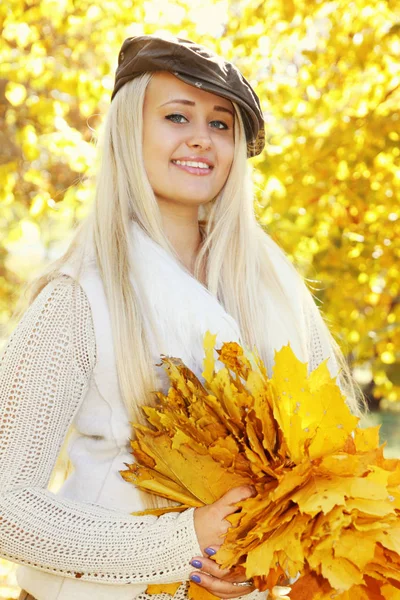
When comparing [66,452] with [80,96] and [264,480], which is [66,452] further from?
[80,96]

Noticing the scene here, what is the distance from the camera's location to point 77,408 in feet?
5.02

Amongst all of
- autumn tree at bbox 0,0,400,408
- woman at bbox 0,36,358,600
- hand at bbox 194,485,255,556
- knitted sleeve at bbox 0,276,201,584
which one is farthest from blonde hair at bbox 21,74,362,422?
autumn tree at bbox 0,0,400,408

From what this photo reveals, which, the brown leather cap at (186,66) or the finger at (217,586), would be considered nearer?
the finger at (217,586)

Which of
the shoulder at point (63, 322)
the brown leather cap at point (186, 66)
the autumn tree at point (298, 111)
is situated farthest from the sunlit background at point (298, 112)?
the shoulder at point (63, 322)

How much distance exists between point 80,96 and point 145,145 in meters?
1.72

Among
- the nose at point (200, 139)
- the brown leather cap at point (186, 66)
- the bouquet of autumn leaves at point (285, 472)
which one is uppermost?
the brown leather cap at point (186, 66)

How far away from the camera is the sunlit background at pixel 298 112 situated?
323 centimetres

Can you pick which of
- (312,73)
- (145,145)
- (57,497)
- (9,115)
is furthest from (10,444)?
(9,115)

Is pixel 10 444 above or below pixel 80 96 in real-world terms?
below

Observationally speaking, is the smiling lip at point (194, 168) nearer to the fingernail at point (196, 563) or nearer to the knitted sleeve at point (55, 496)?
the knitted sleeve at point (55, 496)

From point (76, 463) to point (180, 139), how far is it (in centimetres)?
80

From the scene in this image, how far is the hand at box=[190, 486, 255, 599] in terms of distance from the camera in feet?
4.44

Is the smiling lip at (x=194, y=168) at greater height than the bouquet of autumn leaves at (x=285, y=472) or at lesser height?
greater

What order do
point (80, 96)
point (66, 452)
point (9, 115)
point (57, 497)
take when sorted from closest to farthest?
point (57, 497) → point (66, 452) → point (80, 96) → point (9, 115)
